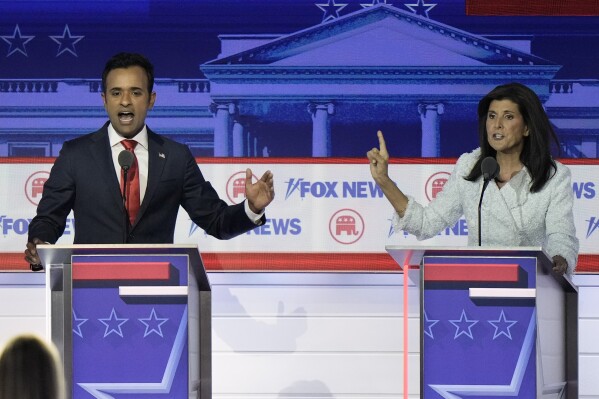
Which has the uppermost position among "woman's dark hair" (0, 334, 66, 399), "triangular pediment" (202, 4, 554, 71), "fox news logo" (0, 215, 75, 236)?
"triangular pediment" (202, 4, 554, 71)

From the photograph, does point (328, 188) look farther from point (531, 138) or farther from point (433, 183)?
point (531, 138)

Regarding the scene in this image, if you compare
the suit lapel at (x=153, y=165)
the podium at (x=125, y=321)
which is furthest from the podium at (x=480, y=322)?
the suit lapel at (x=153, y=165)

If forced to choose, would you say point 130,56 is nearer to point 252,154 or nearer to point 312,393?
point 252,154

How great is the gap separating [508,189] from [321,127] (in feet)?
5.23

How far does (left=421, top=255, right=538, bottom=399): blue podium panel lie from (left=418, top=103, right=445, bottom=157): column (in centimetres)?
208

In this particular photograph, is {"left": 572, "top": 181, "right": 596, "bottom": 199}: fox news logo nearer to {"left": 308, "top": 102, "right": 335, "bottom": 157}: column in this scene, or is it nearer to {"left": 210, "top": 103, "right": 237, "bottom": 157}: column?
{"left": 308, "top": 102, "right": 335, "bottom": 157}: column

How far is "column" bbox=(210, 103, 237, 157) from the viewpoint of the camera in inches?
197

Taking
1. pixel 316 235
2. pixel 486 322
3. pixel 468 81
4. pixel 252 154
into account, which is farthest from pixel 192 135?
pixel 486 322

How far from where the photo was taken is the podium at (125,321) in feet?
9.53

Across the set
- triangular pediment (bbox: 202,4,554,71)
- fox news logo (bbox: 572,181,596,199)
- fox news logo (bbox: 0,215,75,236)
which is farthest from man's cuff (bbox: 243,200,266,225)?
fox news logo (bbox: 572,181,596,199)

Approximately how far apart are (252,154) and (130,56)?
4.27 feet

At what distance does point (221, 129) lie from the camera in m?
5.00

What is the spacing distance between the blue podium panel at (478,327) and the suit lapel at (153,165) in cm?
115

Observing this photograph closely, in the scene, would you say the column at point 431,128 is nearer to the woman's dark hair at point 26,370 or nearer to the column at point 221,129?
the column at point 221,129
